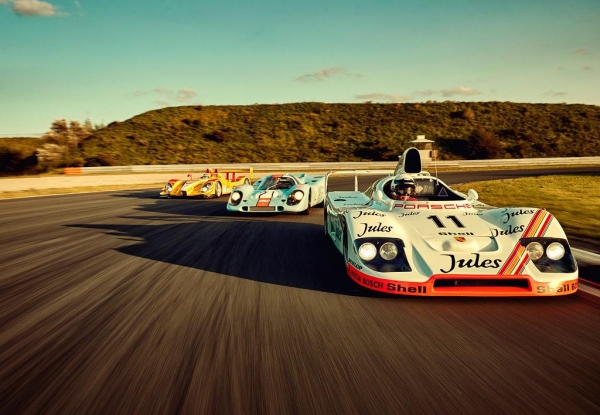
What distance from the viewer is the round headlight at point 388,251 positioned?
4.05 metres

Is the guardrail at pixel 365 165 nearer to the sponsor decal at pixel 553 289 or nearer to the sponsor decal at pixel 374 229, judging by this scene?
the sponsor decal at pixel 374 229

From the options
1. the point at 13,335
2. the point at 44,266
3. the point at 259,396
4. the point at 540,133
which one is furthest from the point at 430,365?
the point at 540,133

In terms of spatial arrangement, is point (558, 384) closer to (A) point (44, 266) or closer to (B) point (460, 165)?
(A) point (44, 266)

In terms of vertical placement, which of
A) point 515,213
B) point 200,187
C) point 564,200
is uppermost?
point 515,213

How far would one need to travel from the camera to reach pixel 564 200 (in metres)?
11.6

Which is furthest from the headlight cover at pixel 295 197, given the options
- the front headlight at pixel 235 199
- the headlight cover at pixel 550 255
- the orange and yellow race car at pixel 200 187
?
the headlight cover at pixel 550 255

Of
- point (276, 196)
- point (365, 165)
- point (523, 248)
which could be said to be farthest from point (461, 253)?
point (365, 165)

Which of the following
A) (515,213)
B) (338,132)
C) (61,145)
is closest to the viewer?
(515,213)

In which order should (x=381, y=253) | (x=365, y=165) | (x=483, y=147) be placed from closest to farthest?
(x=381, y=253)
(x=365, y=165)
(x=483, y=147)

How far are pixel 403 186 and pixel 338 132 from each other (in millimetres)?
51610

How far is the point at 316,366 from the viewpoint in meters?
2.69

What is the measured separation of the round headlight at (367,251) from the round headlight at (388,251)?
0.21 ft

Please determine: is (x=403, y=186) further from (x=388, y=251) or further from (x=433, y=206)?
(x=388, y=251)

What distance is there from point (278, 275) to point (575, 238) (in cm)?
493
